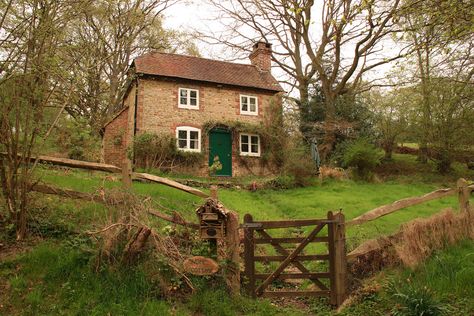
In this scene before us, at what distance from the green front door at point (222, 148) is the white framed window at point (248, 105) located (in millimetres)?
1872

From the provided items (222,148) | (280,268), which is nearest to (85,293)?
(280,268)

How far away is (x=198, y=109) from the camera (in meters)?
22.1

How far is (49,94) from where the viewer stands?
7.22 metres

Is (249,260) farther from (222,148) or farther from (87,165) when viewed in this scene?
(222,148)

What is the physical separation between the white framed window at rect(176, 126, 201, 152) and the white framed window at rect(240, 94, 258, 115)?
3.24 m

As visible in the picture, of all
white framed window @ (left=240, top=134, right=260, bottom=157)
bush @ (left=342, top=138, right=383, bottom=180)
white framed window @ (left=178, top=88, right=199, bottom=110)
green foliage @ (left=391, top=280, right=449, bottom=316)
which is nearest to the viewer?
green foliage @ (left=391, top=280, right=449, bottom=316)

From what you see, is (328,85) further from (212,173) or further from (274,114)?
(212,173)

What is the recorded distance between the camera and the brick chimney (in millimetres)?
26188

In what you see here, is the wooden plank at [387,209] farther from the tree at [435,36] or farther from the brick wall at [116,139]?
the brick wall at [116,139]

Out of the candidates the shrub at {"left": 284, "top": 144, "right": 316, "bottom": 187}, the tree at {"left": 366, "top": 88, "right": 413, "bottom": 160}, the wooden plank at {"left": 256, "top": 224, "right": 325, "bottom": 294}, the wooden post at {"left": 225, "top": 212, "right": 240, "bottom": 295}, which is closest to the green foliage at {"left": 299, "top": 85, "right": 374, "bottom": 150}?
the tree at {"left": 366, "top": 88, "right": 413, "bottom": 160}

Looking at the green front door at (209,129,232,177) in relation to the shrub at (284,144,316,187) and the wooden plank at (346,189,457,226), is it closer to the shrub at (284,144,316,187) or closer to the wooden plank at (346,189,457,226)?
the shrub at (284,144,316,187)

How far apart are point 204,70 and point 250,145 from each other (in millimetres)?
5258

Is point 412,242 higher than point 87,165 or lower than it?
lower

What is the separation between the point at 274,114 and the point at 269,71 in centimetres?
390
